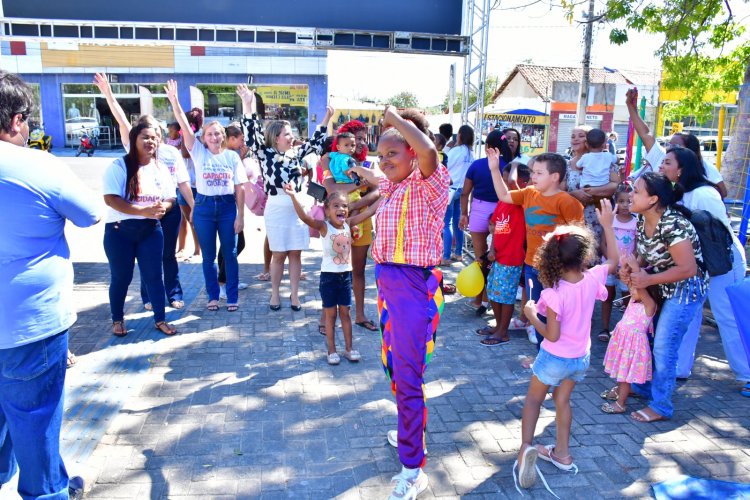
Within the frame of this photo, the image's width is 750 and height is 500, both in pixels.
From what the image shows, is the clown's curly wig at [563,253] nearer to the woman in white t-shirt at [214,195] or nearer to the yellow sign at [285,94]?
the woman in white t-shirt at [214,195]

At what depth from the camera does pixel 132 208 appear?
491cm

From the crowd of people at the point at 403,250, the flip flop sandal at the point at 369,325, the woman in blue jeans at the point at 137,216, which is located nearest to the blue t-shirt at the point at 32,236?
the crowd of people at the point at 403,250

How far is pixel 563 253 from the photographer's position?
130 inches

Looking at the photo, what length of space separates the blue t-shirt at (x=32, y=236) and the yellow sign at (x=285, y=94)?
25.0 meters

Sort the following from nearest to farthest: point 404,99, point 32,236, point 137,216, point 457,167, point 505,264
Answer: point 32,236
point 137,216
point 505,264
point 457,167
point 404,99

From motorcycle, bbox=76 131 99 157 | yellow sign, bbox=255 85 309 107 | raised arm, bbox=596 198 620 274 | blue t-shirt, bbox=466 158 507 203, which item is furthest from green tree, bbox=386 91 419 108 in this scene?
raised arm, bbox=596 198 620 274

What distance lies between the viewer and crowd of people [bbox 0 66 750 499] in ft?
8.78

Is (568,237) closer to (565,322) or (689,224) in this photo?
(565,322)

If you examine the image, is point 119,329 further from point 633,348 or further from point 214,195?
point 633,348

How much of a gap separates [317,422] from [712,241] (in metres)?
3.16

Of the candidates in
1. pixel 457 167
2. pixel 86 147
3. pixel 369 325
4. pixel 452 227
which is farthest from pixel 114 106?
pixel 86 147

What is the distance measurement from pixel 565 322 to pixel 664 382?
1348 millimetres

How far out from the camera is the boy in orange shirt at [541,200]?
470 cm

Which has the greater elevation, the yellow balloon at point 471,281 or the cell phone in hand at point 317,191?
the cell phone in hand at point 317,191
